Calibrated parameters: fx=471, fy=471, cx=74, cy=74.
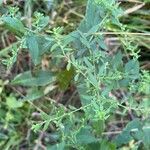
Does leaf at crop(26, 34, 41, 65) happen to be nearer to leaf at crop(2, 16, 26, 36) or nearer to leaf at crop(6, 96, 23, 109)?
leaf at crop(2, 16, 26, 36)

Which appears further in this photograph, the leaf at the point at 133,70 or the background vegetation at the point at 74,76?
the leaf at the point at 133,70

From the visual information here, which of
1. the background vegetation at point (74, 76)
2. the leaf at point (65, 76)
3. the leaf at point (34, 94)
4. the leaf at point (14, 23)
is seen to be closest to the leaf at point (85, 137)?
the background vegetation at point (74, 76)

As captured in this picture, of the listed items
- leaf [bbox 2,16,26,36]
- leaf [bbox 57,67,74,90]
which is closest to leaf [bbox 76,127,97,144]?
leaf [bbox 57,67,74,90]

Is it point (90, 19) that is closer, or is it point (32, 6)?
point (90, 19)

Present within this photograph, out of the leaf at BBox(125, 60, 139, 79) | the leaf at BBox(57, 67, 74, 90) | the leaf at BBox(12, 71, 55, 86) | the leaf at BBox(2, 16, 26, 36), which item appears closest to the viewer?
the leaf at BBox(2, 16, 26, 36)

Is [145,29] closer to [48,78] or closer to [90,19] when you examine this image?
[48,78]

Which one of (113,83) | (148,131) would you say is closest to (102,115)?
(113,83)

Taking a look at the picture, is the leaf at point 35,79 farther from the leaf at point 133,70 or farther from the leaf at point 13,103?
the leaf at point 133,70
